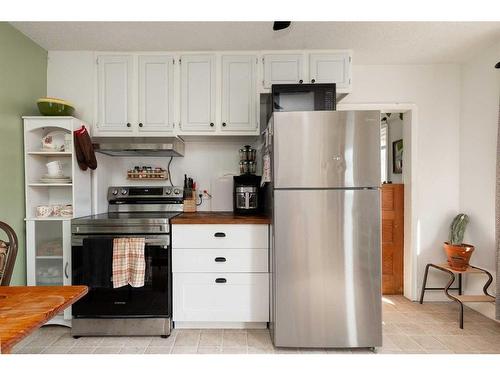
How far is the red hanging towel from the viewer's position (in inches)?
89.6

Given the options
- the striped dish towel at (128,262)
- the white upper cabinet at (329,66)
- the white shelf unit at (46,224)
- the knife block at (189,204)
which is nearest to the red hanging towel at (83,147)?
the white shelf unit at (46,224)

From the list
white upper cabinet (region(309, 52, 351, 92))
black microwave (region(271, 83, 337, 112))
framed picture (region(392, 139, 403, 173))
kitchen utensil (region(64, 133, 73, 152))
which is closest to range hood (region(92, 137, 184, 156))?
kitchen utensil (region(64, 133, 73, 152))

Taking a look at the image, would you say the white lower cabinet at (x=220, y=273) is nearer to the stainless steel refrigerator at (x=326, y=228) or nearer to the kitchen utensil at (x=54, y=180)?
the stainless steel refrigerator at (x=326, y=228)

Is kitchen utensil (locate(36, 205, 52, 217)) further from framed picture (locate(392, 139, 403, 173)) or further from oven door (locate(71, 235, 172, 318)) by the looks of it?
framed picture (locate(392, 139, 403, 173))

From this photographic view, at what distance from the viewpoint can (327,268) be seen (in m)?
1.92

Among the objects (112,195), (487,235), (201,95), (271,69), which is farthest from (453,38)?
(112,195)

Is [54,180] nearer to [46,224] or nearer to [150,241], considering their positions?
[46,224]

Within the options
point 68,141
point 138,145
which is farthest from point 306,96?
point 68,141

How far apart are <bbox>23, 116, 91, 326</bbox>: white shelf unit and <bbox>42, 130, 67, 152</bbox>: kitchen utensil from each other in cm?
5

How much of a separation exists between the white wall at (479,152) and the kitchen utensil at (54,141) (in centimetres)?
369

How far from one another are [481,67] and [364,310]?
2.44 meters
